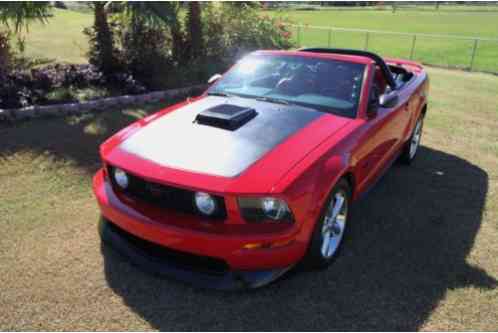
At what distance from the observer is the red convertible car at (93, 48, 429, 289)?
8.38 ft

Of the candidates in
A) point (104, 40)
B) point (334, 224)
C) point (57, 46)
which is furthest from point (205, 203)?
point (57, 46)

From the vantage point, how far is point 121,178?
9.70 ft

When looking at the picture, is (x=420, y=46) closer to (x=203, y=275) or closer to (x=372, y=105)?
(x=372, y=105)

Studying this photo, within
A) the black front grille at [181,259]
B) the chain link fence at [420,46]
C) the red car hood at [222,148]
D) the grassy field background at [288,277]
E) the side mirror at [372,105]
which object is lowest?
the chain link fence at [420,46]

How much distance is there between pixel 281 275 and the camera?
8.97 feet

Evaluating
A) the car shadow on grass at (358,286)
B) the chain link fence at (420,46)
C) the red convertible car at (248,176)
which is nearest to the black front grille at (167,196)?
the red convertible car at (248,176)

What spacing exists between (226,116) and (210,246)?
1121 millimetres

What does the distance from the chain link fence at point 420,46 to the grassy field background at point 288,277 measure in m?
11.1

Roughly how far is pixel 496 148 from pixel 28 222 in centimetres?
609

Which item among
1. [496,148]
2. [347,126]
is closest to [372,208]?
[347,126]

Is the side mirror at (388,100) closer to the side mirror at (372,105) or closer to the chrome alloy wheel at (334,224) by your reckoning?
the side mirror at (372,105)

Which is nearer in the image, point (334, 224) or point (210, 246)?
point (210, 246)

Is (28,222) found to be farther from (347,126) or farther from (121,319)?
(347,126)

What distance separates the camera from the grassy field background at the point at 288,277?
105 inches
